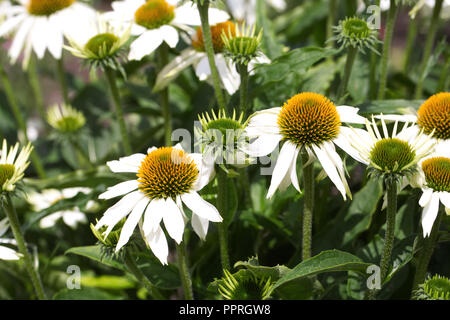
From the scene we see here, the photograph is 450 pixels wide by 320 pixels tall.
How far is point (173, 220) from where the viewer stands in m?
0.65

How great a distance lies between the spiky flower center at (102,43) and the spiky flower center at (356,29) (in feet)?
1.29

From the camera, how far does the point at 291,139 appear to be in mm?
676

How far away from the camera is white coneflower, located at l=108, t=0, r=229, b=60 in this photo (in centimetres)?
88

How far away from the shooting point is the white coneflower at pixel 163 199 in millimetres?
648

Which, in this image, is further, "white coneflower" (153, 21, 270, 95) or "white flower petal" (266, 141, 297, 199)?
"white coneflower" (153, 21, 270, 95)

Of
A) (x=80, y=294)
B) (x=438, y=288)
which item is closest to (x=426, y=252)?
(x=438, y=288)

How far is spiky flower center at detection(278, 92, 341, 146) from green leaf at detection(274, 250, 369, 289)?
151mm

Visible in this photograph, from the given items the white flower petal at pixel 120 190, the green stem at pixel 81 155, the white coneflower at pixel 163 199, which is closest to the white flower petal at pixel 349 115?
the white coneflower at pixel 163 199

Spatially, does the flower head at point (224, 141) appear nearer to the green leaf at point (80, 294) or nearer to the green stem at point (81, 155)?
the green leaf at point (80, 294)

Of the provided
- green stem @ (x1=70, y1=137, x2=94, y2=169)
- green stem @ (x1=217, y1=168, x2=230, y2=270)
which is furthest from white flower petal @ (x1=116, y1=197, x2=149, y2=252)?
green stem @ (x1=70, y1=137, x2=94, y2=169)

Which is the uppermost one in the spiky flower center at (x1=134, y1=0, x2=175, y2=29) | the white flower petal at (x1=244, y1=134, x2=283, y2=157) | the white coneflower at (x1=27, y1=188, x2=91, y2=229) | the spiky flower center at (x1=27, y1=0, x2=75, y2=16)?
the spiky flower center at (x1=27, y1=0, x2=75, y2=16)

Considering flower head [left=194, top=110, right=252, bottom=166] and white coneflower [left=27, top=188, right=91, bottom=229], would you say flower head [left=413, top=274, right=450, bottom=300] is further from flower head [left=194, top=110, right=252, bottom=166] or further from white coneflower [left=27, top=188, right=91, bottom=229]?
white coneflower [left=27, top=188, right=91, bottom=229]

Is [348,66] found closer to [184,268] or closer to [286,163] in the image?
[286,163]
